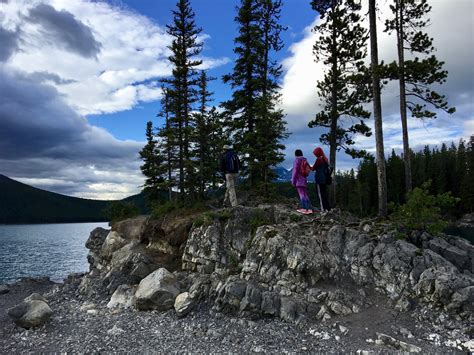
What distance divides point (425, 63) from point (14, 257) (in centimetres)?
5672

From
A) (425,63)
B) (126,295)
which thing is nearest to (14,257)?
(126,295)

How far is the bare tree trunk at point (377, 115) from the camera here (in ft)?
58.0

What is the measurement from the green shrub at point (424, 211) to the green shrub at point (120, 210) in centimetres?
2490

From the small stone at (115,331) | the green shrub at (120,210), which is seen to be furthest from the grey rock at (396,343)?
the green shrub at (120,210)

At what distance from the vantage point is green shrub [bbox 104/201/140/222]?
3116 cm

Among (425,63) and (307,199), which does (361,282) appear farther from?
(425,63)

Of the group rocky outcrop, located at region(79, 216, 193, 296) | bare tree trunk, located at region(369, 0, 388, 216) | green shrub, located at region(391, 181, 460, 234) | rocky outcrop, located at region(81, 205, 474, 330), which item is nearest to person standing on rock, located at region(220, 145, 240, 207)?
rocky outcrop, located at region(81, 205, 474, 330)

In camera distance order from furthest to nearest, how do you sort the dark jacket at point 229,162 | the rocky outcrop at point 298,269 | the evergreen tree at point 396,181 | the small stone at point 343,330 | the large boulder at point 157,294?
1. the evergreen tree at point 396,181
2. the dark jacket at point 229,162
3. the large boulder at point 157,294
4. the rocky outcrop at point 298,269
5. the small stone at point 343,330

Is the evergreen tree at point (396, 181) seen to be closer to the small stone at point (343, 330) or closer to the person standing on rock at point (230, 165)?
the person standing on rock at point (230, 165)

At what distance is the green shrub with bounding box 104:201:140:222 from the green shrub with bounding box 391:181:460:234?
81.7ft

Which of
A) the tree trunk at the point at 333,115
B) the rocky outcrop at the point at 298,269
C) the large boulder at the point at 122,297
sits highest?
the tree trunk at the point at 333,115

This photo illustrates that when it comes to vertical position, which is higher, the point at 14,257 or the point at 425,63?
the point at 425,63

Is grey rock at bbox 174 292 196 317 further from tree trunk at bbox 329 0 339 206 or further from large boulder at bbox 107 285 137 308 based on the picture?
tree trunk at bbox 329 0 339 206

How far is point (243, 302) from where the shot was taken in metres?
12.8
